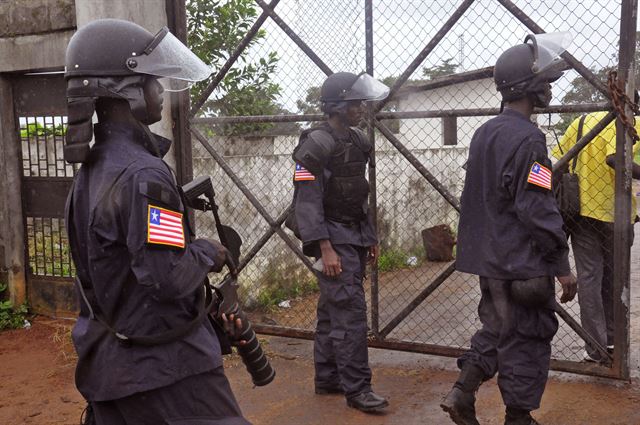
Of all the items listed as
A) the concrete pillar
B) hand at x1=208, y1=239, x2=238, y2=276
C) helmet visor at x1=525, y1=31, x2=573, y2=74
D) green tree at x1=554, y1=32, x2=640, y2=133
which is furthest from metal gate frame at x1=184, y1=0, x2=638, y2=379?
the concrete pillar

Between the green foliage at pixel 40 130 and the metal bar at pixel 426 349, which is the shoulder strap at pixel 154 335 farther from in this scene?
the green foliage at pixel 40 130

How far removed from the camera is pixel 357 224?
14.4 ft

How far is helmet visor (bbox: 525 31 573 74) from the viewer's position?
3.53 metres

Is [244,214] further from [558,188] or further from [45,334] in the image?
[558,188]

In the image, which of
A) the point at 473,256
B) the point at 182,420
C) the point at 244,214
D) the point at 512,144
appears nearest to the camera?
the point at 182,420

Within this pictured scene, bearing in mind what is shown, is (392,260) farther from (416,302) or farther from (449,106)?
(449,106)

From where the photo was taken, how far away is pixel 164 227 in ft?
7.04

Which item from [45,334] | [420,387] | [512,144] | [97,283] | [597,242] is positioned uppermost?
[512,144]

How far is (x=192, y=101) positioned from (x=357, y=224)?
235cm

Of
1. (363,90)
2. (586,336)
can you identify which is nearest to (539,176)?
(363,90)

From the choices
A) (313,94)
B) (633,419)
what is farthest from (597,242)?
(313,94)

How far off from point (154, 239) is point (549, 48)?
7.92ft

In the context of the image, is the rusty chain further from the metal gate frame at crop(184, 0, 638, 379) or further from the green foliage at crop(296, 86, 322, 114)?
the green foliage at crop(296, 86, 322, 114)

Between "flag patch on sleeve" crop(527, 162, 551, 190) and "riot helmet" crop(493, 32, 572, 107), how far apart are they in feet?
1.43
